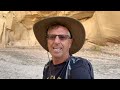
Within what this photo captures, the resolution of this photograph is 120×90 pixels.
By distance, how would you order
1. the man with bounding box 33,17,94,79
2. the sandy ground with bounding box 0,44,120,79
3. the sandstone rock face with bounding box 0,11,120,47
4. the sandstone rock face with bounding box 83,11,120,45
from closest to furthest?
1. the man with bounding box 33,17,94,79
2. the sandy ground with bounding box 0,44,120,79
3. the sandstone rock face with bounding box 0,11,120,47
4. the sandstone rock face with bounding box 83,11,120,45

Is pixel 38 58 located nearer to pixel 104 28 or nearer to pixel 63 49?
pixel 104 28

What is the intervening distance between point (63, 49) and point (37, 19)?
16.4ft

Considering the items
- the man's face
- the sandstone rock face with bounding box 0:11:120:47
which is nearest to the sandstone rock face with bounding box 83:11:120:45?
the sandstone rock face with bounding box 0:11:120:47

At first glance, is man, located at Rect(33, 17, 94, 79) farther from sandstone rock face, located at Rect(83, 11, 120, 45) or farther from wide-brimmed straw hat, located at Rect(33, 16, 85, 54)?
sandstone rock face, located at Rect(83, 11, 120, 45)

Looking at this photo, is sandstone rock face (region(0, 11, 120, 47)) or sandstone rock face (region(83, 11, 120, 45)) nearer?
sandstone rock face (region(0, 11, 120, 47))

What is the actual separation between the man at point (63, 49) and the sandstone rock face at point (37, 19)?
12.1 feet

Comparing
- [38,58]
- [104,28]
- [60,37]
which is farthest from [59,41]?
[104,28]

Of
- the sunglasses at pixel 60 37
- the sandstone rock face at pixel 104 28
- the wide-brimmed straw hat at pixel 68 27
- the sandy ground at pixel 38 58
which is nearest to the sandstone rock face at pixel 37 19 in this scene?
the sandstone rock face at pixel 104 28

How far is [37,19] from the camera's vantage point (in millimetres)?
6141

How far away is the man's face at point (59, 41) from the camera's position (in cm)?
119

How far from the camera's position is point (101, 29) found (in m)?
6.11

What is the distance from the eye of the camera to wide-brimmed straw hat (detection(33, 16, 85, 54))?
1.21 meters

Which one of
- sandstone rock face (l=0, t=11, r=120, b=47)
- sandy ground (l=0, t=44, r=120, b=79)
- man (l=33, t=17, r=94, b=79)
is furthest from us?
sandstone rock face (l=0, t=11, r=120, b=47)

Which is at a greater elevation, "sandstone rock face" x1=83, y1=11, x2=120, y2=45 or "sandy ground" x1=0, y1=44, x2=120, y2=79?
"sandstone rock face" x1=83, y1=11, x2=120, y2=45
